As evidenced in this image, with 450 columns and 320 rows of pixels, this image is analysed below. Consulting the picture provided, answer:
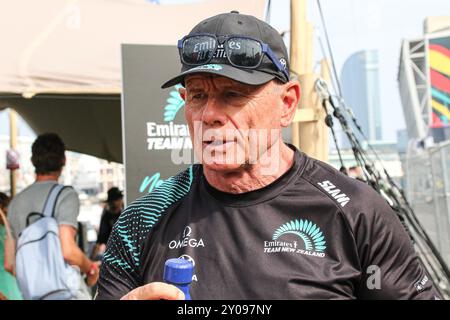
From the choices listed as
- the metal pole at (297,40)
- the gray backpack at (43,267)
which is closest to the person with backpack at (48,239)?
the gray backpack at (43,267)

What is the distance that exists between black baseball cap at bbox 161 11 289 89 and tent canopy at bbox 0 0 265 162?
229 centimetres

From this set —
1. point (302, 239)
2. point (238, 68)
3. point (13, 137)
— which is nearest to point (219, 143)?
point (238, 68)

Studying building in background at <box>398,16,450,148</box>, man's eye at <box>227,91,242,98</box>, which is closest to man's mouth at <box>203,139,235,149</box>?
man's eye at <box>227,91,242,98</box>

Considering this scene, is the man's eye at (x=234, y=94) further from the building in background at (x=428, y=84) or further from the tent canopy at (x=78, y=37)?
the building in background at (x=428, y=84)

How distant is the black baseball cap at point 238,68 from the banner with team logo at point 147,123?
5.45 feet

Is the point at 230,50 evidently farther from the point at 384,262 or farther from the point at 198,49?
the point at 384,262

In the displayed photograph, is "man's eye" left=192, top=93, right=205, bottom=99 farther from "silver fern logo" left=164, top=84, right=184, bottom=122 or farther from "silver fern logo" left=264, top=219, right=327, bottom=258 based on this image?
"silver fern logo" left=164, top=84, right=184, bottom=122

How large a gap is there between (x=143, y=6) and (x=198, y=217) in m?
2.80

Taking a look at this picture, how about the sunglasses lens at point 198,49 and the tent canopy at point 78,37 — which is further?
the tent canopy at point 78,37

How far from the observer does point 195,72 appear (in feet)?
3.53

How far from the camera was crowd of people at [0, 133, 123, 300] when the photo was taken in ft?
8.46

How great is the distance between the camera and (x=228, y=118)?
1113 mm

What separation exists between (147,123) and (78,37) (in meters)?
1.02

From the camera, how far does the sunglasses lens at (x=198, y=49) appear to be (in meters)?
1.12
